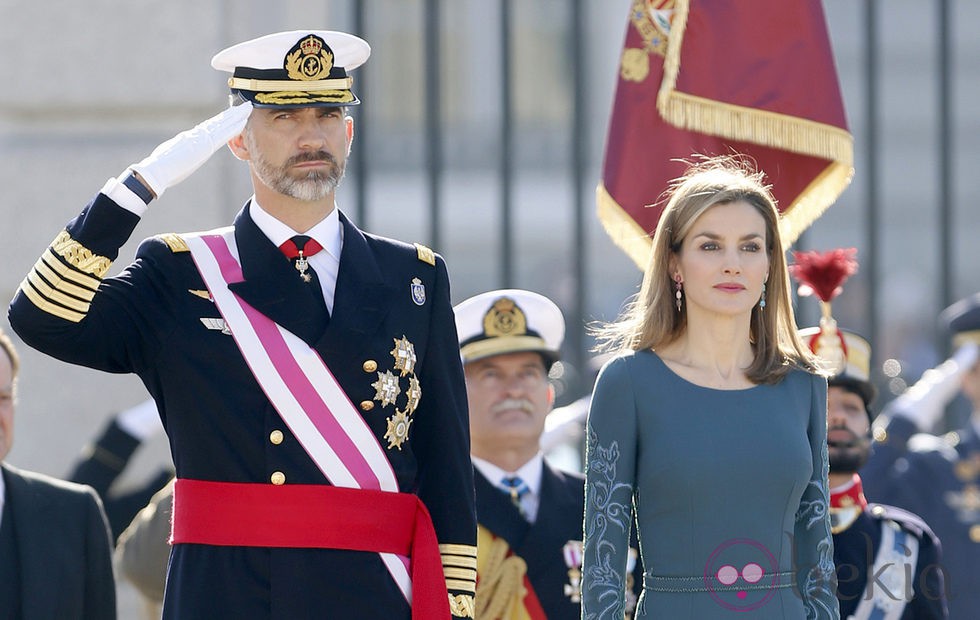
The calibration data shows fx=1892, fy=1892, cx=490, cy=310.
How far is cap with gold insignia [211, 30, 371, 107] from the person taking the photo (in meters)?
3.73

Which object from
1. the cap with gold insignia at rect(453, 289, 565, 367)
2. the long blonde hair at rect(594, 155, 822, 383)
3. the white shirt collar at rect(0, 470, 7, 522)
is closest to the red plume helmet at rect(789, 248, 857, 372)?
the long blonde hair at rect(594, 155, 822, 383)

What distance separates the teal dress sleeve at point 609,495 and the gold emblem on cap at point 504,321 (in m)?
1.28

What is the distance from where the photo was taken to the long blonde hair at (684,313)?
392cm

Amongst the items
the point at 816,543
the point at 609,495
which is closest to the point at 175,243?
the point at 609,495

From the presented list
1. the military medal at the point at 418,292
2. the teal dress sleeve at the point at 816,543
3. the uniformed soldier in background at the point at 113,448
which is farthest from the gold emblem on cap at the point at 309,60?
the uniformed soldier in background at the point at 113,448

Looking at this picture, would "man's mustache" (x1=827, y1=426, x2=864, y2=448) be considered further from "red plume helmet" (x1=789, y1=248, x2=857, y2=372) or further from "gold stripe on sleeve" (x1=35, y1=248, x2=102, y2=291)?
"gold stripe on sleeve" (x1=35, y1=248, x2=102, y2=291)

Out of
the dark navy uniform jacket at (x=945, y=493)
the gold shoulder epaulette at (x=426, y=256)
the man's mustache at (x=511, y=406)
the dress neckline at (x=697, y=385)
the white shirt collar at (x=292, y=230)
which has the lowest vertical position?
the dark navy uniform jacket at (x=945, y=493)

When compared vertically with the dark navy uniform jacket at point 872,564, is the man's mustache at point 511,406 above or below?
above

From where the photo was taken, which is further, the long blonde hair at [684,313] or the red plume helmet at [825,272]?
the red plume helmet at [825,272]

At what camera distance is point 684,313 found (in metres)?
3.97

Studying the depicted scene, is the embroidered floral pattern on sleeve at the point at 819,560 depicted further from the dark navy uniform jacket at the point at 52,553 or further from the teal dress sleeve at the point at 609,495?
the dark navy uniform jacket at the point at 52,553

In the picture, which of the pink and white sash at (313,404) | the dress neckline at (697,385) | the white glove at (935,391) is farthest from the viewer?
the white glove at (935,391)

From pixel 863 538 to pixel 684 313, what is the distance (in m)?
1.01

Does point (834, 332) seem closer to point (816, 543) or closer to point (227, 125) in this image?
point (816, 543)
